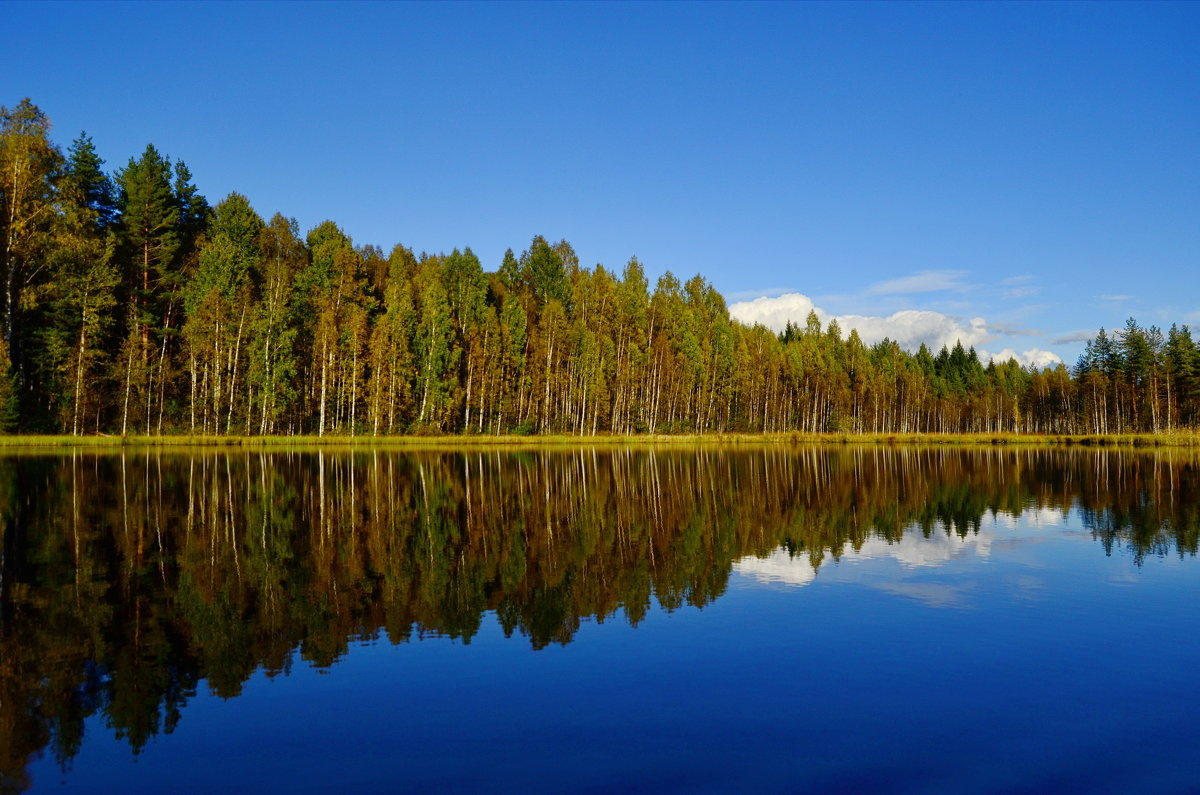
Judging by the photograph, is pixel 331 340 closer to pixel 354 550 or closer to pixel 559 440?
pixel 559 440

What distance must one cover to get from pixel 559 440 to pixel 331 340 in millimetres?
22339

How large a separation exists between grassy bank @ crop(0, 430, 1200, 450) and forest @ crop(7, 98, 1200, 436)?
2814 mm

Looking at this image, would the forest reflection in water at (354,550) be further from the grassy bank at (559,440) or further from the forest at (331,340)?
the forest at (331,340)

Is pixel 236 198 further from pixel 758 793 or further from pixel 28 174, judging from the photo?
pixel 758 793

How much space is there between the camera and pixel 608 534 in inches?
736

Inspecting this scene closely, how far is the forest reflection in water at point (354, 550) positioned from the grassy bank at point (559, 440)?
1747 cm

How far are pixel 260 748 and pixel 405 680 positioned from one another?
194 cm

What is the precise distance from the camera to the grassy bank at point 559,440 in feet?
175

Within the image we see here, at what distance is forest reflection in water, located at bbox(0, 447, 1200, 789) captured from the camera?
9211 millimetres

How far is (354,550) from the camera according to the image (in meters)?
16.3

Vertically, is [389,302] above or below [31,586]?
above

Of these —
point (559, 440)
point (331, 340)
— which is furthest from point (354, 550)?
point (559, 440)

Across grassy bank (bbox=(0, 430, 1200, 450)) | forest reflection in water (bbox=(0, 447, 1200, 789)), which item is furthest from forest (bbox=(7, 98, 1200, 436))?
forest reflection in water (bbox=(0, 447, 1200, 789))

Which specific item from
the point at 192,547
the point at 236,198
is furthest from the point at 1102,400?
the point at 192,547
